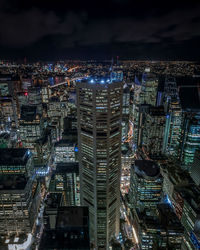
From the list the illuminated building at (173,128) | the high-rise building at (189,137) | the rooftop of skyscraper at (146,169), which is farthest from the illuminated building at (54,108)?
the high-rise building at (189,137)

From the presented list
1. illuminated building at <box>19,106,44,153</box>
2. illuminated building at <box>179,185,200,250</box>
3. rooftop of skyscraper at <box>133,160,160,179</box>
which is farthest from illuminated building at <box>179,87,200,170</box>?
illuminated building at <box>19,106,44,153</box>

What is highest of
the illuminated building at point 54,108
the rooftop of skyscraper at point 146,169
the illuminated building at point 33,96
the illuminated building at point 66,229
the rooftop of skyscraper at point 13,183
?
the illuminated building at point 33,96

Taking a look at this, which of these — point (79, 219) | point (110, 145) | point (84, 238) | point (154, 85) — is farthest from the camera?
point (154, 85)

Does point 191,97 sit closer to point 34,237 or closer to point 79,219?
point 79,219

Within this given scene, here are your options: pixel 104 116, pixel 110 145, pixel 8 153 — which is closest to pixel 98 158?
pixel 110 145

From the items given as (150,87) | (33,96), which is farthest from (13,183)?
(150,87)

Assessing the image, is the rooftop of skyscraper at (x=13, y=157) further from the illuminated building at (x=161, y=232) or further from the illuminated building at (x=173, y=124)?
the illuminated building at (x=173, y=124)

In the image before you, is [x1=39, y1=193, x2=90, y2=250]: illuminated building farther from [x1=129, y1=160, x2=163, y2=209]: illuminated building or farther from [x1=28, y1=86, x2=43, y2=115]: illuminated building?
[x1=28, y1=86, x2=43, y2=115]: illuminated building
